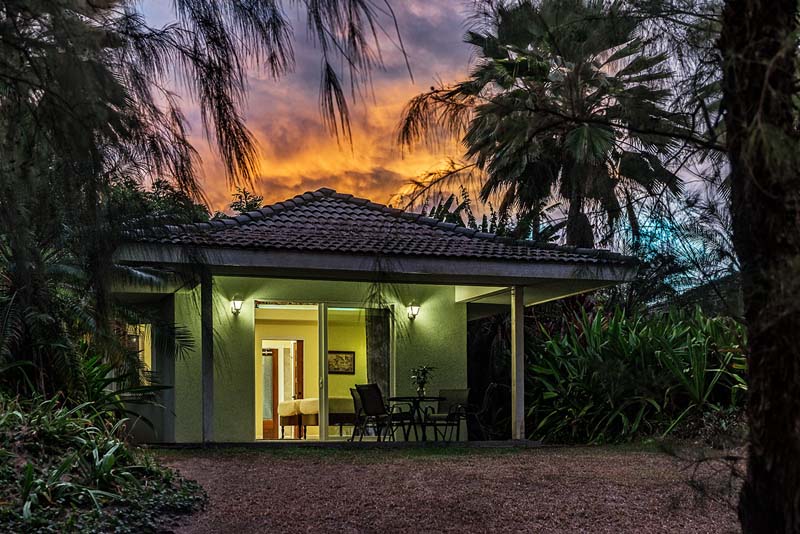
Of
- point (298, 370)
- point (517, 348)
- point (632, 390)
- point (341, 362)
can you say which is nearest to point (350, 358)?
point (341, 362)

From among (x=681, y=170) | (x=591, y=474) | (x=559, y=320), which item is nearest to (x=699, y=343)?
(x=559, y=320)

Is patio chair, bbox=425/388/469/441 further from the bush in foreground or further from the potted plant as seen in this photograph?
the bush in foreground

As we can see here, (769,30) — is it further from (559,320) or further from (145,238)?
(559,320)

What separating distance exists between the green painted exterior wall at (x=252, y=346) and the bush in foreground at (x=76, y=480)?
4.40 meters

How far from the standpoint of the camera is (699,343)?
1232 cm

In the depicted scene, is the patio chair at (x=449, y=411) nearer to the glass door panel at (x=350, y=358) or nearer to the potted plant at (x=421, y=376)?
the potted plant at (x=421, y=376)

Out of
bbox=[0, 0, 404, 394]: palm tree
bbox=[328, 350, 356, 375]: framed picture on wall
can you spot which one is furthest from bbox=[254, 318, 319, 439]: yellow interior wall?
bbox=[0, 0, 404, 394]: palm tree

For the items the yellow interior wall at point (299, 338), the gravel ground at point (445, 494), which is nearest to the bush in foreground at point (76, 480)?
the gravel ground at point (445, 494)

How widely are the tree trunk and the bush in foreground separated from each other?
378cm

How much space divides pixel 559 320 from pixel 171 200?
12.3 meters

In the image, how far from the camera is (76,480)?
6.24 meters

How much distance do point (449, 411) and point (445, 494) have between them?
225 inches

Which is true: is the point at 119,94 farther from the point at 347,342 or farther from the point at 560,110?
the point at 347,342

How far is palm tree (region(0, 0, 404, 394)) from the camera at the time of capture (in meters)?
3.15
